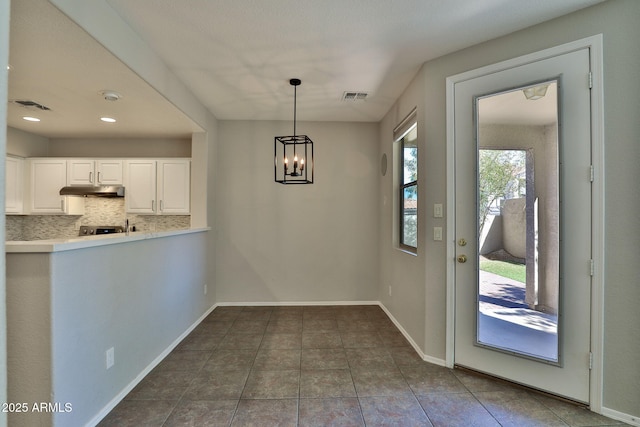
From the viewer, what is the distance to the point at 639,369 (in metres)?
1.78

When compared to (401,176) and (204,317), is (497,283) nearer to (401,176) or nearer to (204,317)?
(401,176)

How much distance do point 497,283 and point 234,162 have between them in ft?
11.8

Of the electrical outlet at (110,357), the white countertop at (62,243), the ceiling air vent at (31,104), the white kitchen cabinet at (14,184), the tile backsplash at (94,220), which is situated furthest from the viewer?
the tile backsplash at (94,220)

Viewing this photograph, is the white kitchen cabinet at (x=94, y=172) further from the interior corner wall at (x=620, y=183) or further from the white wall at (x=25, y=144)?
the interior corner wall at (x=620, y=183)

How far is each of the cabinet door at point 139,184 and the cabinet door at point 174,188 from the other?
0.12 meters

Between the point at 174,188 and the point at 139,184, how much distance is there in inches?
19.6

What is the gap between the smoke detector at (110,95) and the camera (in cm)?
259

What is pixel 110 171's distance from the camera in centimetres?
399

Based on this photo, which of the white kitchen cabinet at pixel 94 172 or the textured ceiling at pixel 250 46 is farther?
the white kitchen cabinet at pixel 94 172

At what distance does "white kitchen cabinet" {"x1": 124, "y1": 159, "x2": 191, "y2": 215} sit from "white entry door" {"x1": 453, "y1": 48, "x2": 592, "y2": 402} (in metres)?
3.45

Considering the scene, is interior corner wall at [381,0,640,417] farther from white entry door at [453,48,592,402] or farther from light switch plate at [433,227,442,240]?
light switch plate at [433,227,442,240]

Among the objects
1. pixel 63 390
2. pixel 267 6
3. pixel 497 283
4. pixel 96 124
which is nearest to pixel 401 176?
pixel 497 283

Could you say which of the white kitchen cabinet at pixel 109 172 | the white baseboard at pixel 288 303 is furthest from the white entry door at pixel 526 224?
the white kitchen cabinet at pixel 109 172

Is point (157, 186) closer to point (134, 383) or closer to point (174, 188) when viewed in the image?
point (174, 188)
